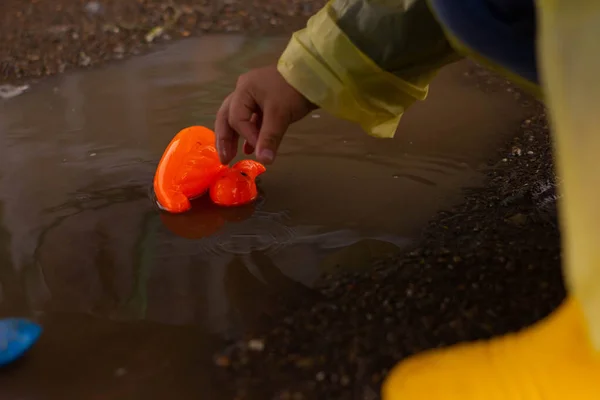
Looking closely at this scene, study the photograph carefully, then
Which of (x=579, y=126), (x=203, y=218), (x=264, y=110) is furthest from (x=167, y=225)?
(x=579, y=126)

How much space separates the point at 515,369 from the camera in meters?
0.56

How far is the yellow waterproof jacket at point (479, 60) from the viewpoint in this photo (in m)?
0.41

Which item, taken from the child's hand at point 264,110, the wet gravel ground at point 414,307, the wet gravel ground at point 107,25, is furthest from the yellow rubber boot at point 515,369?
the wet gravel ground at point 107,25

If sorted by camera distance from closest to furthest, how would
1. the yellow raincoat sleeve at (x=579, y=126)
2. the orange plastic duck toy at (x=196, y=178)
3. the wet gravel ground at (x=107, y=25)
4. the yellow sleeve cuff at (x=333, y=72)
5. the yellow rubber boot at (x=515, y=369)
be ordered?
1. the yellow raincoat sleeve at (x=579, y=126)
2. the yellow rubber boot at (x=515, y=369)
3. the yellow sleeve cuff at (x=333, y=72)
4. the orange plastic duck toy at (x=196, y=178)
5. the wet gravel ground at (x=107, y=25)

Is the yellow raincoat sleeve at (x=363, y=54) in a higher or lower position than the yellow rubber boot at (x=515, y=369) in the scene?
higher

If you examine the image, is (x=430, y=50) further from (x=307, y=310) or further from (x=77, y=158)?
(x=77, y=158)

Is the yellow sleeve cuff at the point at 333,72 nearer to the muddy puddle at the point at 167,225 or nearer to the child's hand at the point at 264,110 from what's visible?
the child's hand at the point at 264,110

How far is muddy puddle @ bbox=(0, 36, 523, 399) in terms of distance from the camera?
63 cm

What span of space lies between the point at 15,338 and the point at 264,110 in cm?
37

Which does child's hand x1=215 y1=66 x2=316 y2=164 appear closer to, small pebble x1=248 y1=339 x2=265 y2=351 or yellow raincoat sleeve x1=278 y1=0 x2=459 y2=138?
yellow raincoat sleeve x1=278 y1=0 x2=459 y2=138

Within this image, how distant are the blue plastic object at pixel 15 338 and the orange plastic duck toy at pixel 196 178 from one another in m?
0.27

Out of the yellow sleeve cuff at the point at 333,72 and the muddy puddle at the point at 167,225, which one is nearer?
the muddy puddle at the point at 167,225

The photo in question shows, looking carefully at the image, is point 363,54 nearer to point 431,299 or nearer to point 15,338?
point 431,299

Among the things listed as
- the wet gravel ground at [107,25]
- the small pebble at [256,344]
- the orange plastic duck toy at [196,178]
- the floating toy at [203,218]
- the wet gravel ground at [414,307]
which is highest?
the wet gravel ground at [414,307]
